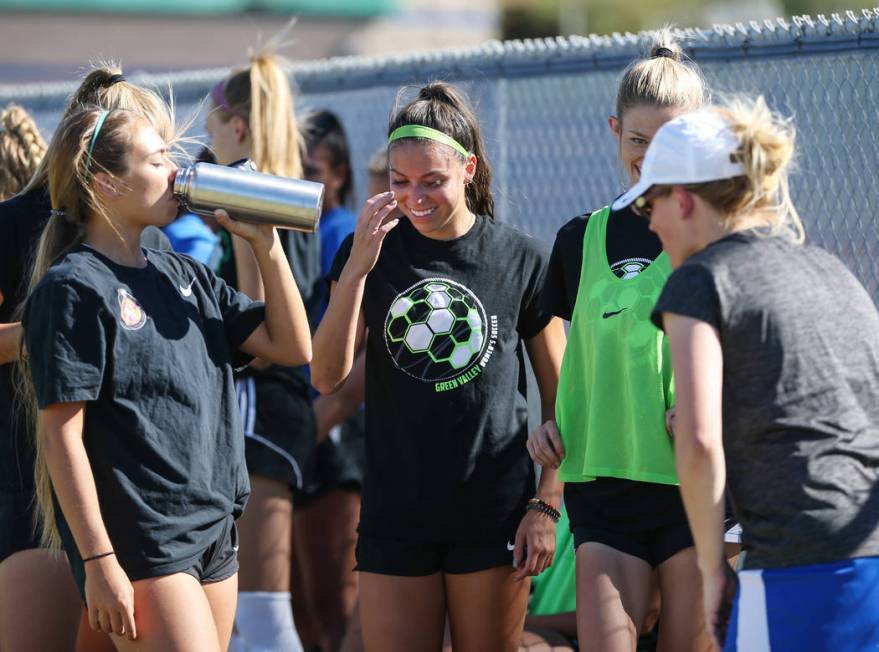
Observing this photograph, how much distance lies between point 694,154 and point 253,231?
4.18ft

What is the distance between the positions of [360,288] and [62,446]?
3.04 ft

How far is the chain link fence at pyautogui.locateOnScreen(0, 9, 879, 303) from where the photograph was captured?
4.07 m

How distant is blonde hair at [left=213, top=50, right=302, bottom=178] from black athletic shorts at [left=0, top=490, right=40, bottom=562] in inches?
62.8

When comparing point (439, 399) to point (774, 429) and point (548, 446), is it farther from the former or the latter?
point (774, 429)

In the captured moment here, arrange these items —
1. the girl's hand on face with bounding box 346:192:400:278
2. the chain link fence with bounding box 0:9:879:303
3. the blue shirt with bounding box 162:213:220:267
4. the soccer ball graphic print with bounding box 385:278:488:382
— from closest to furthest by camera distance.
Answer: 1. the girl's hand on face with bounding box 346:192:400:278
2. the soccer ball graphic print with bounding box 385:278:488:382
3. the chain link fence with bounding box 0:9:879:303
4. the blue shirt with bounding box 162:213:220:267

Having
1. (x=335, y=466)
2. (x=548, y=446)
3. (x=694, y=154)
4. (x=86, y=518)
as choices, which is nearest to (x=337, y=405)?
(x=335, y=466)

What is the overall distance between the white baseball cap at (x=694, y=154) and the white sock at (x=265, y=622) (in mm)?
2644

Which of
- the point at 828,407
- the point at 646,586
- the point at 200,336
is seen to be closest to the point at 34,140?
the point at 200,336

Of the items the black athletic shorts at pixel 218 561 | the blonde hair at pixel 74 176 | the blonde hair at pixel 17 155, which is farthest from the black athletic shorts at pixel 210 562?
the blonde hair at pixel 17 155

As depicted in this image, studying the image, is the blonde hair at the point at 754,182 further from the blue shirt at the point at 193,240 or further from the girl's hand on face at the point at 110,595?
the blue shirt at the point at 193,240

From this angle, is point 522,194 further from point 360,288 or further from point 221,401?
point 221,401

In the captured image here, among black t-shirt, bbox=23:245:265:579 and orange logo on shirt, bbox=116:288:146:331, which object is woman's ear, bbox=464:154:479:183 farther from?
orange logo on shirt, bbox=116:288:146:331

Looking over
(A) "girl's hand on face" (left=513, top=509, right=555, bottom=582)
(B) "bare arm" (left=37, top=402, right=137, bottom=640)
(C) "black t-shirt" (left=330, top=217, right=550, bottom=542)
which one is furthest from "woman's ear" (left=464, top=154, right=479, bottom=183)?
(B) "bare arm" (left=37, top=402, right=137, bottom=640)

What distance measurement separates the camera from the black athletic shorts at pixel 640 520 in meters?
3.33
